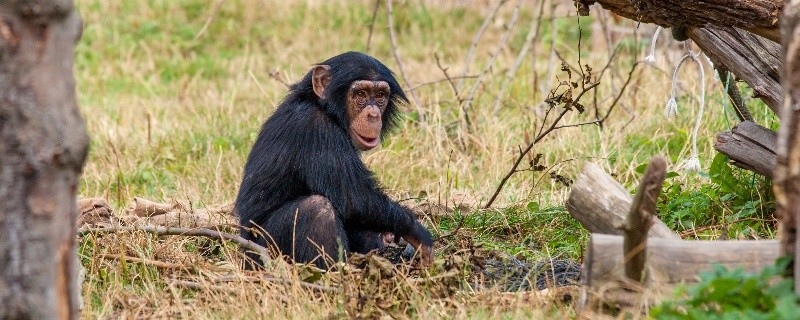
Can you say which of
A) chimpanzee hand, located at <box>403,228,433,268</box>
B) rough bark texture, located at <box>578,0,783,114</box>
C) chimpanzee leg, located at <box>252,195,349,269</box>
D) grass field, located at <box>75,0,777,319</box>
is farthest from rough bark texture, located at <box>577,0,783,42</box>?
chimpanzee leg, located at <box>252,195,349,269</box>

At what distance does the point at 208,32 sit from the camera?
1189 centimetres

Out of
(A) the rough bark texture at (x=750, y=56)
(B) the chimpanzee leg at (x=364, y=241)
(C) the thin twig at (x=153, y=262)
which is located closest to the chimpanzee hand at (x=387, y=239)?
(B) the chimpanzee leg at (x=364, y=241)

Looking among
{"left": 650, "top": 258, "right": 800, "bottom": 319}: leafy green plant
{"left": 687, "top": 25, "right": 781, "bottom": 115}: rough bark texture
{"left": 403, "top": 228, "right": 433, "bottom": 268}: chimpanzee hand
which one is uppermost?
{"left": 687, "top": 25, "right": 781, "bottom": 115}: rough bark texture

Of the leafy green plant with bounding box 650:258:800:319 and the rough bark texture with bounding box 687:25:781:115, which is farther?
the rough bark texture with bounding box 687:25:781:115

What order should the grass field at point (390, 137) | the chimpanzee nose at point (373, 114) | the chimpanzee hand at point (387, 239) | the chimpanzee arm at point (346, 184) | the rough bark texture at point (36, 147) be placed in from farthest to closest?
1. the chimpanzee hand at point (387, 239)
2. the chimpanzee nose at point (373, 114)
3. the chimpanzee arm at point (346, 184)
4. the grass field at point (390, 137)
5. the rough bark texture at point (36, 147)

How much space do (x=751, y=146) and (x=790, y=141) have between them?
5.73 ft

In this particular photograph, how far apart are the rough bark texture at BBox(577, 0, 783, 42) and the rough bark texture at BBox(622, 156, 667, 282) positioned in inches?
38.3

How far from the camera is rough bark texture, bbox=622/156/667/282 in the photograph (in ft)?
10.7

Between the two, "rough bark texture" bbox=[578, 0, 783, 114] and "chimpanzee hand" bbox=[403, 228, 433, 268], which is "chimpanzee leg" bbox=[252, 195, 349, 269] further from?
"rough bark texture" bbox=[578, 0, 783, 114]

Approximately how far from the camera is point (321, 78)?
513 cm

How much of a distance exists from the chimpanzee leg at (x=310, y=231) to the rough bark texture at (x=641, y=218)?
1576 millimetres

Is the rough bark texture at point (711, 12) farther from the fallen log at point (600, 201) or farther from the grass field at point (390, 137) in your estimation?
the grass field at point (390, 137)

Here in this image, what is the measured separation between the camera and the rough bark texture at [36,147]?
2727mm

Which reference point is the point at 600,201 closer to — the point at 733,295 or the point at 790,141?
the point at 733,295
